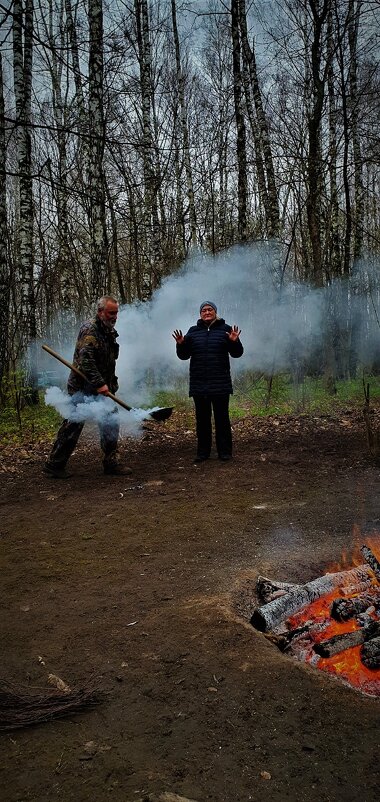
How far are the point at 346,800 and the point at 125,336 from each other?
A: 866 centimetres

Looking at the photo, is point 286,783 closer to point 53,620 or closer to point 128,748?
point 128,748

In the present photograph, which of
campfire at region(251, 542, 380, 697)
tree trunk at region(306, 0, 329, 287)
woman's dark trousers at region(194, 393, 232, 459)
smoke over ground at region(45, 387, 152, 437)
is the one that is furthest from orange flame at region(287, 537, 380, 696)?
tree trunk at region(306, 0, 329, 287)

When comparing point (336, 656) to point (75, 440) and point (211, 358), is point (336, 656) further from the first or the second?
point (211, 358)

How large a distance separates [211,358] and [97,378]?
5.73ft

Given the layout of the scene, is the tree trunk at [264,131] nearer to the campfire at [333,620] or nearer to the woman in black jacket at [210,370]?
the woman in black jacket at [210,370]

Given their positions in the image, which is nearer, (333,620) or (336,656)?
(336,656)

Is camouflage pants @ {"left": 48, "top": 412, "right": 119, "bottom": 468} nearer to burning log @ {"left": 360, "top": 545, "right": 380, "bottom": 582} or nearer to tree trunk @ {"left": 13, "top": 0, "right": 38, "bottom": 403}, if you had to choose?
burning log @ {"left": 360, "top": 545, "right": 380, "bottom": 582}

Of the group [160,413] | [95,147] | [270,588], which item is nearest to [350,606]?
[270,588]

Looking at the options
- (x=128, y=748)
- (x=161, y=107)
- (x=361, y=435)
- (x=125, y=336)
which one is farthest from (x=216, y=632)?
(x=161, y=107)

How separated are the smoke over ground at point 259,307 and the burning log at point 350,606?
26.6 feet

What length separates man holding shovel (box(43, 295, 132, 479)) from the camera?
6957mm

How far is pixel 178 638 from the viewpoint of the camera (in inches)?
133

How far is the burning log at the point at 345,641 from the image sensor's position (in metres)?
3.14

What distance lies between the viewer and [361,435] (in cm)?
899
